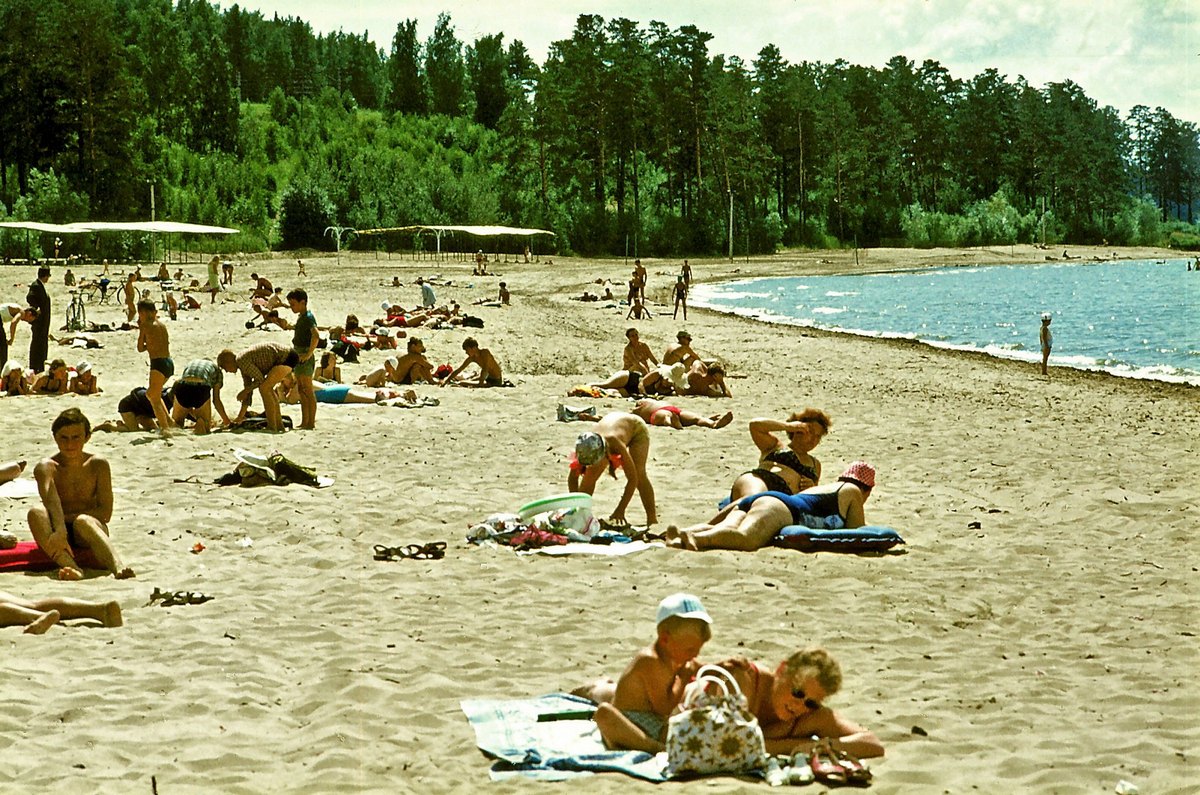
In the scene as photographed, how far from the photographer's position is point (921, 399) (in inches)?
685

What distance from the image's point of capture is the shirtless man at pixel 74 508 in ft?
24.1

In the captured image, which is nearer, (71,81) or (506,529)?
(506,529)

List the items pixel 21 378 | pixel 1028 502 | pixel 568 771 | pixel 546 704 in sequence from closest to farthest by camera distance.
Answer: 1. pixel 568 771
2. pixel 546 704
3. pixel 1028 502
4. pixel 21 378

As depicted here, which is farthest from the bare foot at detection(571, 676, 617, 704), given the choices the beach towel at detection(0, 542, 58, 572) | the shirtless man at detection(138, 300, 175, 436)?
the shirtless man at detection(138, 300, 175, 436)

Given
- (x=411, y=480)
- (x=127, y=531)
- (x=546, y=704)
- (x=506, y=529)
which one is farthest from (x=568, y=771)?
(x=411, y=480)

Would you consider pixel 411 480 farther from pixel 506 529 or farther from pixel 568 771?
pixel 568 771

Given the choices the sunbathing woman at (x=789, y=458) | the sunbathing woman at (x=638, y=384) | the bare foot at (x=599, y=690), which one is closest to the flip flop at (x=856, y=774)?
the bare foot at (x=599, y=690)

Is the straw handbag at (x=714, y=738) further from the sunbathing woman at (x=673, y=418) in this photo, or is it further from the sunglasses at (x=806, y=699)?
the sunbathing woman at (x=673, y=418)

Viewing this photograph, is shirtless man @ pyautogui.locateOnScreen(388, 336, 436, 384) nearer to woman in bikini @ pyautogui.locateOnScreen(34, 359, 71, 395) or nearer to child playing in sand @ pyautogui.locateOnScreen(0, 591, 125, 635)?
woman in bikini @ pyautogui.locateOnScreen(34, 359, 71, 395)

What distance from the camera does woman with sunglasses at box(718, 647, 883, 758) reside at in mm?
4664

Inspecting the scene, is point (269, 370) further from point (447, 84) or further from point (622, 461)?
point (447, 84)

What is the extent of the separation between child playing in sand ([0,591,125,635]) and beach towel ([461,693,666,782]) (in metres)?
2.13

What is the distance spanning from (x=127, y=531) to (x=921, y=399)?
11.7 metres

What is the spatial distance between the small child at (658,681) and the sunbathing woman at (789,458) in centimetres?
364
